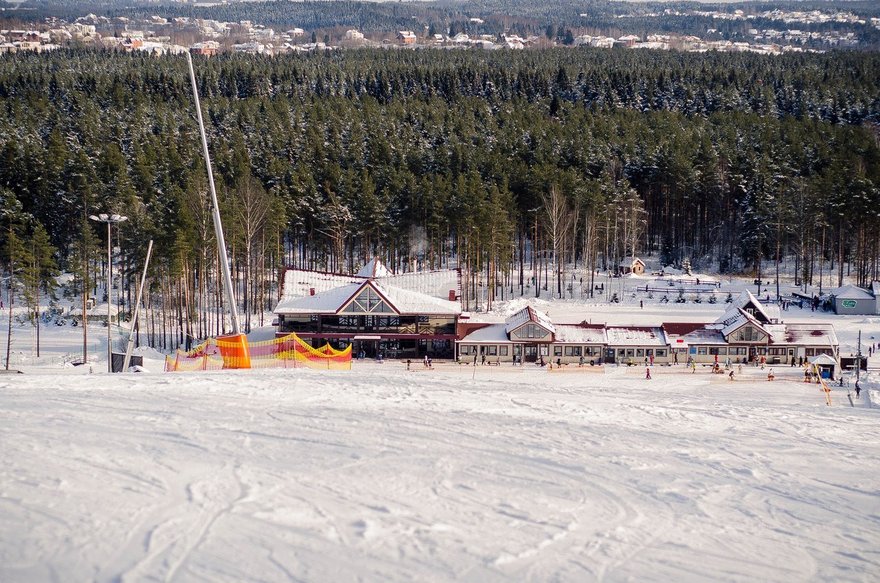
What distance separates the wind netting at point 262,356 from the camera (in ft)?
73.2

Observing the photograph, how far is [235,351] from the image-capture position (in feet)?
71.0

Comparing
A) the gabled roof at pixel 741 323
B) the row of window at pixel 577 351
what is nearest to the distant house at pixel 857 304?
the gabled roof at pixel 741 323

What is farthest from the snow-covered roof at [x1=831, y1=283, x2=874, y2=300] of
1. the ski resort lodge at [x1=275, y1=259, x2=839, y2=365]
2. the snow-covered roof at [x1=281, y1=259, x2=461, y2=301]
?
the snow-covered roof at [x1=281, y1=259, x2=461, y2=301]

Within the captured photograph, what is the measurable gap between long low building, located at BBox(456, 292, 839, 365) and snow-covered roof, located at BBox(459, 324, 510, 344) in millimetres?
45

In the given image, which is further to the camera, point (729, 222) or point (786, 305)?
point (729, 222)

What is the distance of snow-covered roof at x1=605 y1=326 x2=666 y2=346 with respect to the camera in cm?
3888

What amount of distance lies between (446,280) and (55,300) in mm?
22375

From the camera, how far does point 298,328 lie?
4028 centimetres

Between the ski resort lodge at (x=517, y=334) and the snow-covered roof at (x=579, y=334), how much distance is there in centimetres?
4

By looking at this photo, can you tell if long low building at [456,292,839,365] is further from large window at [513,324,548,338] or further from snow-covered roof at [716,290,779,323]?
snow-covered roof at [716,290,779,323]

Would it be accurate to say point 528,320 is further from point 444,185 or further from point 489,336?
point 444,185

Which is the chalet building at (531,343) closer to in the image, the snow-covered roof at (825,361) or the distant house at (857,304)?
the snow-covered roof at (825,361)

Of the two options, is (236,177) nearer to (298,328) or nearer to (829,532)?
(298,328)

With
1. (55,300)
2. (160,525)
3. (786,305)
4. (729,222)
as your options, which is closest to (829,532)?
(160,525)
